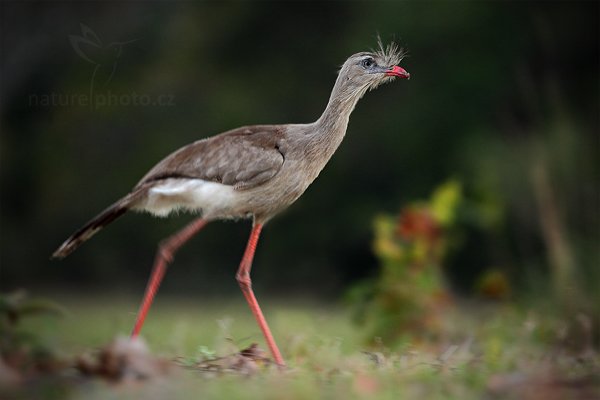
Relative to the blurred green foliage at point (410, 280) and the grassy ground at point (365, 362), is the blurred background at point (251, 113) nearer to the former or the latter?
the blurred green foliage at point (410, 280)

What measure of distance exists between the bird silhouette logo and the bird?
5.08 metres

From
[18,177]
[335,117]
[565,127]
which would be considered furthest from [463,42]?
[335,117]

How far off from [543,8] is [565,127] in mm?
3533

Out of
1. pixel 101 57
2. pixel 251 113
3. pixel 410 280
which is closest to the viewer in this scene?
pixel 410 280

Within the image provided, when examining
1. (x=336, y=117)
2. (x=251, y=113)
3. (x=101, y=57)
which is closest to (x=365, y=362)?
(x=336, y=117)

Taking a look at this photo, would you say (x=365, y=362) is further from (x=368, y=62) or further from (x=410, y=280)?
(x=410, y=280)

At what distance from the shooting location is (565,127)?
5.55m

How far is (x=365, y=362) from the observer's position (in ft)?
11.9

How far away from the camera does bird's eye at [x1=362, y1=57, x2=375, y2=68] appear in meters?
3.90

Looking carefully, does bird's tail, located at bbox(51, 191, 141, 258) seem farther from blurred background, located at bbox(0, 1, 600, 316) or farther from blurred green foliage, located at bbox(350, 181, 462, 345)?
blurred background, located at bbox(0, 1, 600, 316)

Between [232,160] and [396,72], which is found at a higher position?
[396,72]

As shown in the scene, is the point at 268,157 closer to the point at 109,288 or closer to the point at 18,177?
the point at 109,288

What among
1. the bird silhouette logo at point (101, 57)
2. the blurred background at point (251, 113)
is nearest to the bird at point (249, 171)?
the blurred background at point (251, 113)

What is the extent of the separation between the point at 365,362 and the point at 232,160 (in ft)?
3.04
